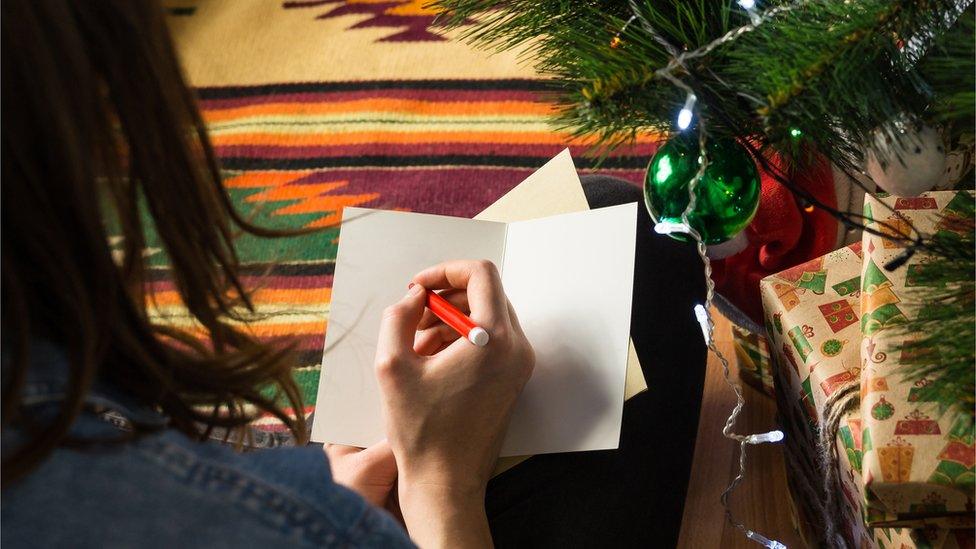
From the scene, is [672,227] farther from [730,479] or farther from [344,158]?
[344,158]

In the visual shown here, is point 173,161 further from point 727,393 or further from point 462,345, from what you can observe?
point 727,393

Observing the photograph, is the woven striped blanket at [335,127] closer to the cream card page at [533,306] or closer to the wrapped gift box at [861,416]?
the cream card page at [533,306]

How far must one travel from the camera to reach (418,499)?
1.96 feet

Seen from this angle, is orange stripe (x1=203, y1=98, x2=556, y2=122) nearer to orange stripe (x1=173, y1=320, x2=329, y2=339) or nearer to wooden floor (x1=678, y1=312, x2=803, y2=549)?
orange stripe (x1=173, y1=320, x2=329, y2=339)

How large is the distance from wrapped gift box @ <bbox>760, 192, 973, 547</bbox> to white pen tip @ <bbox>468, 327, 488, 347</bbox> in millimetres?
253

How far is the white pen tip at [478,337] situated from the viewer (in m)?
0.58

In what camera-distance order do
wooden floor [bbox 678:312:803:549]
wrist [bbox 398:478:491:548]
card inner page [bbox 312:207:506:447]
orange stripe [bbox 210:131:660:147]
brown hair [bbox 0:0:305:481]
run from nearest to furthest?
brown hair [bbox 0:0:305:481]
wrist [bbox 398:478:491:548]
card inner page [bbox 312:207:506:447]
wooden floor [bbox 678:312:803:549]
orange stripe [bbox 210:131:660:147]

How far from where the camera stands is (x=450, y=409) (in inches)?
23.4

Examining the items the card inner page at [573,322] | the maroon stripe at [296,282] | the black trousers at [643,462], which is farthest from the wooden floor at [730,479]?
the maroon stripe at [296,282]

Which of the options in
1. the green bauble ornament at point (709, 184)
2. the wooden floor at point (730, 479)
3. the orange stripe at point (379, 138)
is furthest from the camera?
the orange stripe at point (379, 138)

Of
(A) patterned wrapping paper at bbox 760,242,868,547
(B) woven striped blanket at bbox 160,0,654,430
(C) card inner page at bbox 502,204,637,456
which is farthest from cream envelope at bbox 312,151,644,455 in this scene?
(B) woven striped blanket at bbox 160,0,654,430

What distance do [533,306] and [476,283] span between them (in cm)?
9

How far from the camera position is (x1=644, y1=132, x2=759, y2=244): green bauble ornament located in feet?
1.45

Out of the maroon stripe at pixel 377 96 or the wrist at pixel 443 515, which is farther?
the maroon stripe at pixel 377 96
